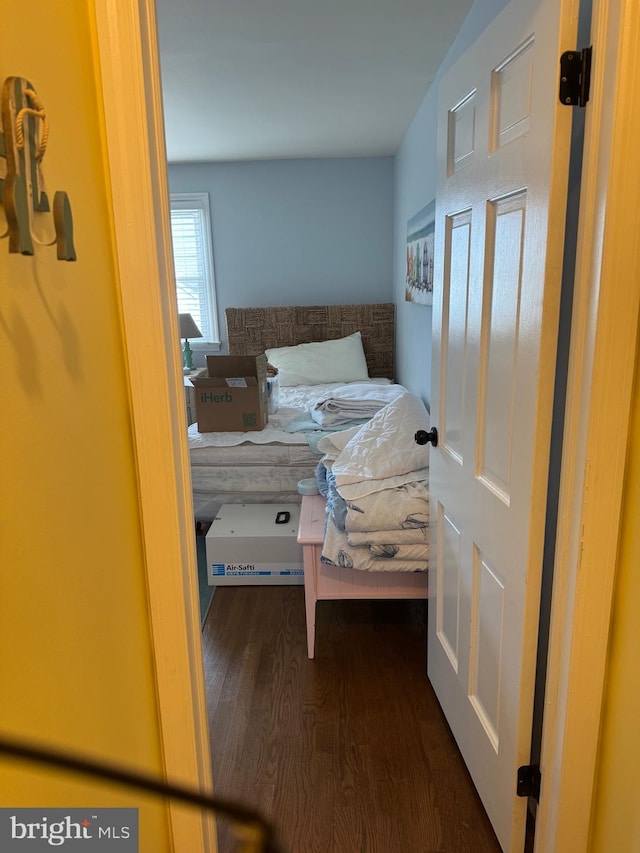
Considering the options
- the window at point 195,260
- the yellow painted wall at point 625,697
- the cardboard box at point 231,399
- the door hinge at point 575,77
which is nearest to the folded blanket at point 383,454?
the cardboard box at point 231,399

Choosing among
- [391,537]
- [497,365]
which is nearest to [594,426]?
[497,365]

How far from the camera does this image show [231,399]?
320 cm

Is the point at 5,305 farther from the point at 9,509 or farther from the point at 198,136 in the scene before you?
the point at 198,136

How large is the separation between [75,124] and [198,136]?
3.43m

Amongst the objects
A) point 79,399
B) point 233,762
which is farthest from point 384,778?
point 79,399

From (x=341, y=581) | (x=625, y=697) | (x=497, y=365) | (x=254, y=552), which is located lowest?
(x=254, y=552)

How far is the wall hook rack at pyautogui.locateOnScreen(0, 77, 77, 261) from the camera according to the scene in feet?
2.16

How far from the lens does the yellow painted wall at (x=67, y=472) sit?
699 millimetres

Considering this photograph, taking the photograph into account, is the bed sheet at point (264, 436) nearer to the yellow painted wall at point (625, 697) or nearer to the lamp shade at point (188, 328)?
the lamp shade at point (188, 328)

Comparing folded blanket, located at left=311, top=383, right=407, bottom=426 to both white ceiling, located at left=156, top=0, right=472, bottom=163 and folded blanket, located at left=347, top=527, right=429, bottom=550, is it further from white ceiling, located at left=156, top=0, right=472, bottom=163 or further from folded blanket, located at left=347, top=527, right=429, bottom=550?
white ceiling, located at left=156, top=0, right=472, bottom=163

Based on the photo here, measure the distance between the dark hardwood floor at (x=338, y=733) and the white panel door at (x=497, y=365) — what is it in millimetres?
141

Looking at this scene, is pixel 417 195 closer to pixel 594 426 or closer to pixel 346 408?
pixel 346 408

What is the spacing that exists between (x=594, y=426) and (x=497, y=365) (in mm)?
376

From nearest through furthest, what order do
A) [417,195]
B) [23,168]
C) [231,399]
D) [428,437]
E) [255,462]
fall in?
[23,168]
[428,437]
[255,462]
[231,399]
[417,195]
